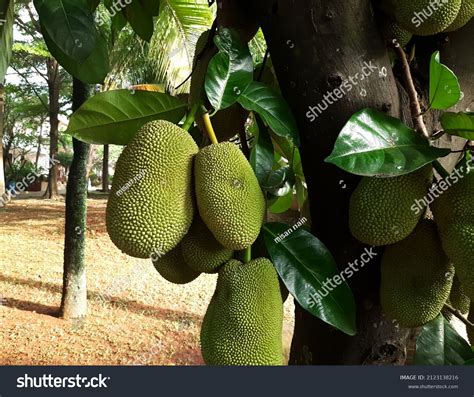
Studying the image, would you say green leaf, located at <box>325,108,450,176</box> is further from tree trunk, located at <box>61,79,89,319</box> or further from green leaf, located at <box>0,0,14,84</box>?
tree trunk, located at <box>61,79,89,319</box>

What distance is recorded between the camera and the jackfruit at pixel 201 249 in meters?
0.46

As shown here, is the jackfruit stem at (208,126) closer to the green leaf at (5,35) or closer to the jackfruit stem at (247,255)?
the jackfruit stem at (247,255)

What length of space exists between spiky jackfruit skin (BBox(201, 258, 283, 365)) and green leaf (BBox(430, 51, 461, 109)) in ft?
0.73

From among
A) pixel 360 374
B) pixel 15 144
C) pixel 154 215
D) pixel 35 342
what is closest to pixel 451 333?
pixel 360 374

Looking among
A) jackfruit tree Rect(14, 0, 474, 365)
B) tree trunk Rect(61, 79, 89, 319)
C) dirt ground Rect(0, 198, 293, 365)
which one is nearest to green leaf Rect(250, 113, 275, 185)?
jackfruit tree Rect(14, 0, 474, 365)

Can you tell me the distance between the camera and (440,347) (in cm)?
56

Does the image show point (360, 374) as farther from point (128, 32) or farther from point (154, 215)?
point (128, 32)

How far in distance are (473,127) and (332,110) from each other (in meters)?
0.12

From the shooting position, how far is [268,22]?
47 centimetres

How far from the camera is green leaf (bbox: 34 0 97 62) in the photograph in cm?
61

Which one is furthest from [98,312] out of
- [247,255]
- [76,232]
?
[247,255]

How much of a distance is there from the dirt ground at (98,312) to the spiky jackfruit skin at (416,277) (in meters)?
1.66

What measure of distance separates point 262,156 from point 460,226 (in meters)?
0.21

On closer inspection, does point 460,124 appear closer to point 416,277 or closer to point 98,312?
point 416,277
